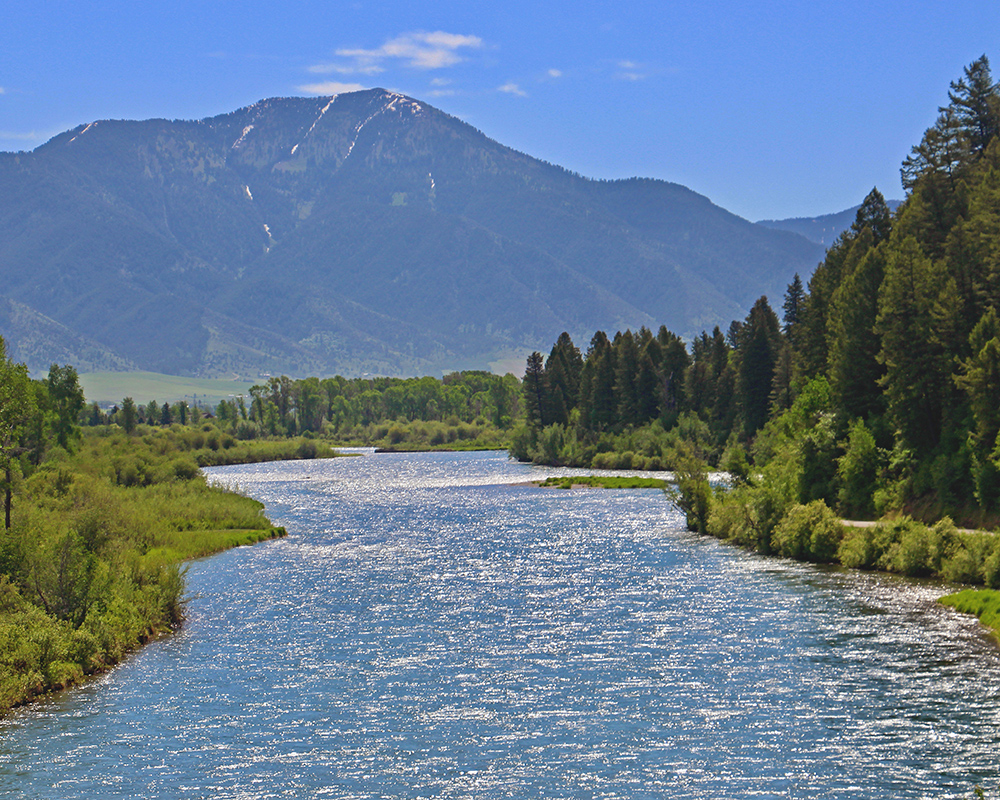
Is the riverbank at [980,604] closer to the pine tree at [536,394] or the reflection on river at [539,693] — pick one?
the reflection on river at [539,693]

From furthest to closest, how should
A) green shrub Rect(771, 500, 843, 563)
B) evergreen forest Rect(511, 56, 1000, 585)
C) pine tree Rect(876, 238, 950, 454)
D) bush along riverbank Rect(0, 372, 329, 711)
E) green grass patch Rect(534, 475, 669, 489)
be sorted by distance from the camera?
1. green grass patch Rect(534, 475, 669, 489)
2. pine tree Rect(876, 238, 950, 454)
3. green shrub Rect(771, 500, 843, 563)
4. evergreen forest Rect(511, 56, 1000, 585)
5. bush along riverbank Rect(0, 372, 329, 711)

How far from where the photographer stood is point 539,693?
38969 millimetres

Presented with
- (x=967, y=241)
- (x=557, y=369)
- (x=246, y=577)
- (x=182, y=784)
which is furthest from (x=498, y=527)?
(x=557, y=369)

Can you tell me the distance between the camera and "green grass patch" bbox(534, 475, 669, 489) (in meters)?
131

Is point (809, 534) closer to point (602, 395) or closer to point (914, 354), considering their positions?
point (914, 354)

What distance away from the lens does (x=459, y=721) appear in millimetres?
35969

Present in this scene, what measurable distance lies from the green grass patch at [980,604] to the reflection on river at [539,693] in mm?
970

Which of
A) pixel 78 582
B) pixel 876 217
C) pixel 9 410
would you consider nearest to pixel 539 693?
pixel 78 582

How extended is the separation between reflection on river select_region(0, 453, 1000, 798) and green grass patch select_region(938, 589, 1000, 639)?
0.97 metres

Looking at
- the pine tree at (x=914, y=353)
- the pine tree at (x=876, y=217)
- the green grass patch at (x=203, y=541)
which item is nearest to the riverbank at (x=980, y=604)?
the pine tree at (x=914, y=353)

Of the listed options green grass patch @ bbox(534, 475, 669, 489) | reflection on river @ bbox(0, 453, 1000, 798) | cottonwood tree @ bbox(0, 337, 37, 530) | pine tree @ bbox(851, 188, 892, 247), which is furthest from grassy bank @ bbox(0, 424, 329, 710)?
pine tree @ bbox(851, 188, 892, 247)

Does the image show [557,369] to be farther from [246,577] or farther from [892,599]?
[892,599]

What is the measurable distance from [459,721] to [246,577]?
34.4 metres

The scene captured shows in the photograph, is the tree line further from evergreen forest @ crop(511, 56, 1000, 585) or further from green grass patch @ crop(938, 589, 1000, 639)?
green grass patch @ crop(938, 589, 1000, 639)
